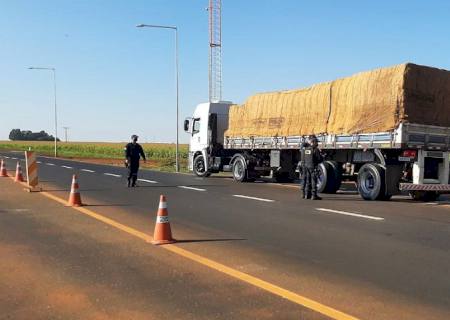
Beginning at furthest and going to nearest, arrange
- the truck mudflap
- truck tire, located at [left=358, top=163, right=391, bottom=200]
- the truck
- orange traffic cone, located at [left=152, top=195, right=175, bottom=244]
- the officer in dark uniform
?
the officer in dark uniform, truck tire, located at [left=358, top=163, right=391, bottom=200], the truck, the truck mudflap, orange traffic cone, located at [left=152, top=195, right=175, bottom=244]

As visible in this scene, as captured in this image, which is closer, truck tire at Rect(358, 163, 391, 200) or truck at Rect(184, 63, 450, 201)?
truck at Rect(184, 63, 450, 201)

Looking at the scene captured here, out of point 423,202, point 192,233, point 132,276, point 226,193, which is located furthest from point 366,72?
point 132,276

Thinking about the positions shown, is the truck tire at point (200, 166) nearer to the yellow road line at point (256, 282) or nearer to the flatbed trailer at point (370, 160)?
the flatbed trailer at point (370, 160)

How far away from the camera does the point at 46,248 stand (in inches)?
306

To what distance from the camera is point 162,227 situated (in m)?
8.12

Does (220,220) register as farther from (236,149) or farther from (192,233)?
(236,149)

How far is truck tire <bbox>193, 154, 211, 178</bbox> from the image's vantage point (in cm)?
2528

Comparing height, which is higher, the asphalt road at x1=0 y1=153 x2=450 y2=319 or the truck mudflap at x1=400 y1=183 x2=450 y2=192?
the truck mudflap at x1=400 y1=183 x2=450 y2=192

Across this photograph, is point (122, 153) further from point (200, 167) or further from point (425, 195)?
point (425, 195)

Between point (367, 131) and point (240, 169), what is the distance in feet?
24.9

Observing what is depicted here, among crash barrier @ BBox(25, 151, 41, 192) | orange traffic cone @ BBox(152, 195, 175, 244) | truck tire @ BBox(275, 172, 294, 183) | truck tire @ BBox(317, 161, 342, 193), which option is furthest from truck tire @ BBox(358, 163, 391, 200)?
crash barrier @ BBox(25, 151, 41, 192)

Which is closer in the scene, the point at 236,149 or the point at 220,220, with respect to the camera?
the point at 220,220

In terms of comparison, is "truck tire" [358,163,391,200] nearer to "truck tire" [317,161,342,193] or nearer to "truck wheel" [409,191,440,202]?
"truck wheel" [409,191,440,202]

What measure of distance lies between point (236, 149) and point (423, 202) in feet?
31.8
